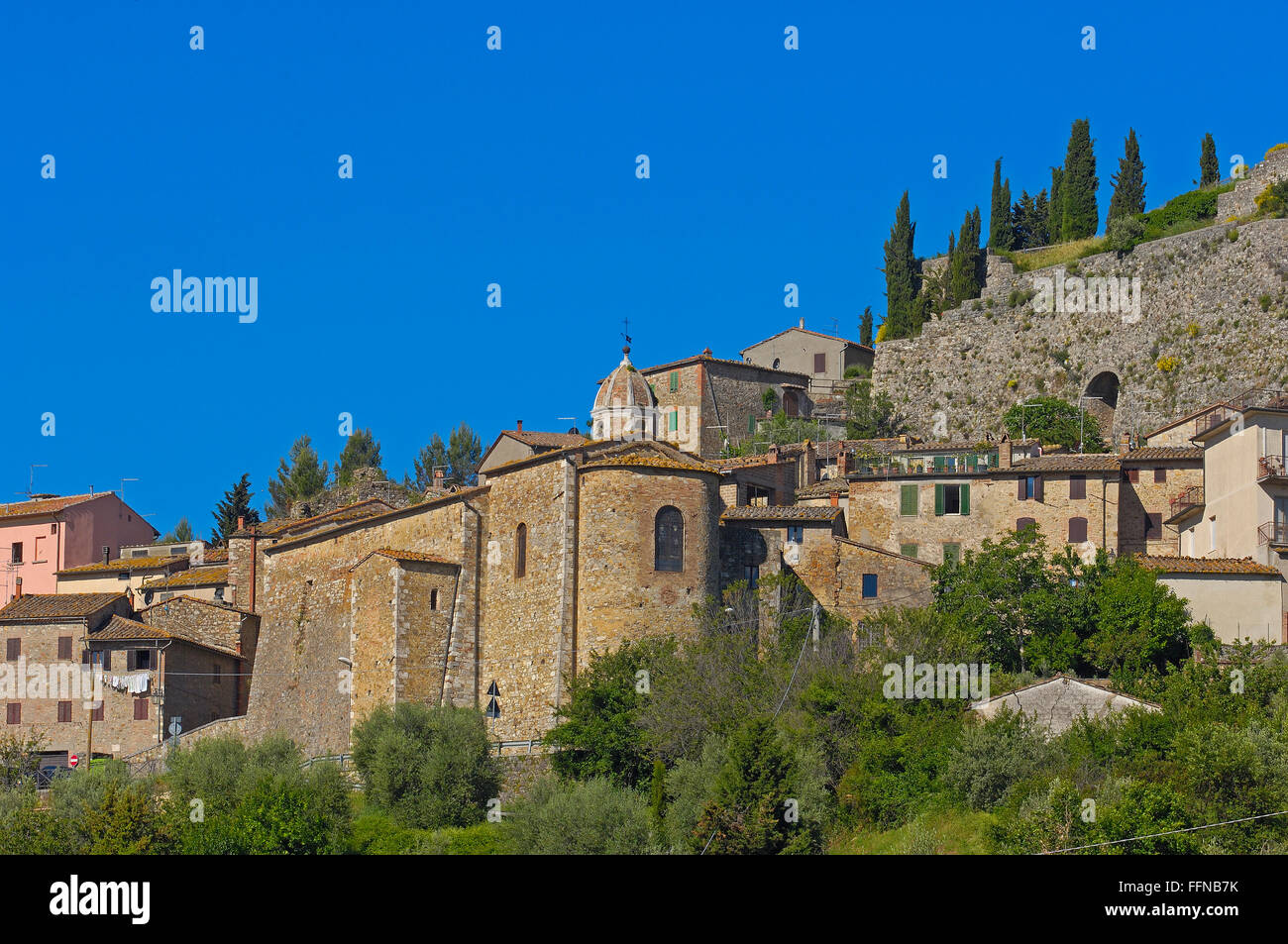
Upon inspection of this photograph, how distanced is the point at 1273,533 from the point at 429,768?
2406 centimetres

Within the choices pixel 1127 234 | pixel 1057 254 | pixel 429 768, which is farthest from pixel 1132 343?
pixel 429 768

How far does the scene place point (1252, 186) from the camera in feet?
247

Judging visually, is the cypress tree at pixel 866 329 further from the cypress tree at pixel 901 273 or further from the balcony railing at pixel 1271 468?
the balcony railing at pixel 1271 468

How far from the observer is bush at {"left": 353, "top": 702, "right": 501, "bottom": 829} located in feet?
141

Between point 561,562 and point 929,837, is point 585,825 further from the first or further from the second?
A: point 561,562

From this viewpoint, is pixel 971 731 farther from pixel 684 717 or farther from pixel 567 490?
A: pixel 567 490

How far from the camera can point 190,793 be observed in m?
44.9

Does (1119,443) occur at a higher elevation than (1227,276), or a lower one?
lower

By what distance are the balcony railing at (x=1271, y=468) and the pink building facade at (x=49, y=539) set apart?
143ft

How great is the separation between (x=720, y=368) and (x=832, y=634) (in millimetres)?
30121

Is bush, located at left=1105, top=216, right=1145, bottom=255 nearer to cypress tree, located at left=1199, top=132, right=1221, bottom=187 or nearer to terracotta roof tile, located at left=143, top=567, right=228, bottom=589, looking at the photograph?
cypress tree, located at left=1199, top=132, right=1221, bottom=187

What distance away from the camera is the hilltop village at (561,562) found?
47.3 metres
